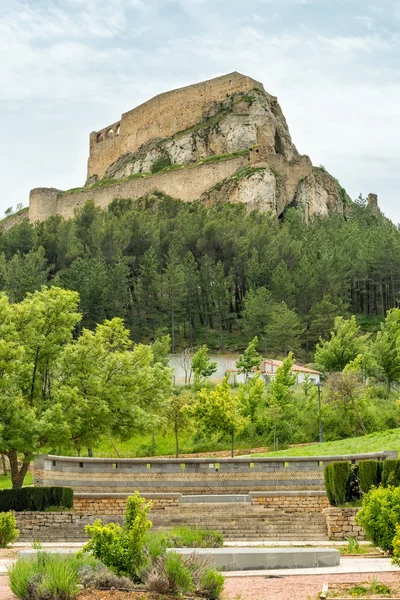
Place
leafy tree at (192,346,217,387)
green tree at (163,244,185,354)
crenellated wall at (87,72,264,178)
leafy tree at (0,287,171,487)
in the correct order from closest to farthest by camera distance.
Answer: leafy tree at (0,287,171,487) < leafy tree at (192,346,217,387) < green tree at (163,244,185,354) < crenellated wall at (87,72,264,178)

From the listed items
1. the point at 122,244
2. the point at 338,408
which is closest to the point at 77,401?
the point at 338,408

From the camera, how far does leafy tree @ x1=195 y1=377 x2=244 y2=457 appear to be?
3188cm

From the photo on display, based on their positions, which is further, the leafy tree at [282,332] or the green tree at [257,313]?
the green tree at [257,313]

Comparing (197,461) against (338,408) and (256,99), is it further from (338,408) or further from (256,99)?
(256,99)

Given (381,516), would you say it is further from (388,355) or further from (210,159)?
(210,159)

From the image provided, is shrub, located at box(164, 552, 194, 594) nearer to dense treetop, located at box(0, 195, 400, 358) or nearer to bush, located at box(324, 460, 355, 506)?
bush, located at box(324, 460, 355, 506)

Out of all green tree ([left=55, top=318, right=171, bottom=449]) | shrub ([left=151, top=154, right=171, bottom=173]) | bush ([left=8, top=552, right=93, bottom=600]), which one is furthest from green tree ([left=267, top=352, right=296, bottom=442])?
shrub ([left=151, top=154, right=171, bottom=173])

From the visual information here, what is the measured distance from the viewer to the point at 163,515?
18.6 metres

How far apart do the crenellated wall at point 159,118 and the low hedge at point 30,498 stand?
8232 centimetres

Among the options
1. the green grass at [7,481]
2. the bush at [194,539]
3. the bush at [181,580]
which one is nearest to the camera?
the bush at [181,580]

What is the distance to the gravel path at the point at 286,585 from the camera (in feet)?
32.3

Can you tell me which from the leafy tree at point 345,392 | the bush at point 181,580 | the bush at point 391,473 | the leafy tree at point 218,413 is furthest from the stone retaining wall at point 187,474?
the leafy tree at point 345,392

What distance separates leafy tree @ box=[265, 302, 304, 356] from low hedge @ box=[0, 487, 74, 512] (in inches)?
1377

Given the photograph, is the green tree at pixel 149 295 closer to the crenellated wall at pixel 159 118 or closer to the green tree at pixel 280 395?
the green tree at pixel 280 395
